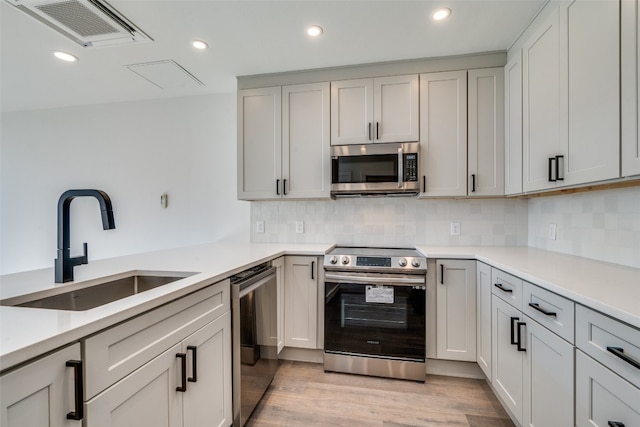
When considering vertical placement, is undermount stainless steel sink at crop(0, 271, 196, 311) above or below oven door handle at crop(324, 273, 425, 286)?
above

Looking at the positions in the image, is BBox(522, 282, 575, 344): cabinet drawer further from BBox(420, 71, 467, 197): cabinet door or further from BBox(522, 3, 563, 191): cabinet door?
BBox(420, 71, 467, 197): cabinet door

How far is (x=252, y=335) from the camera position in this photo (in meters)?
1.65

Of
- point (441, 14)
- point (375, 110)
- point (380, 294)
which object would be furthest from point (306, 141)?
point (380, 294)

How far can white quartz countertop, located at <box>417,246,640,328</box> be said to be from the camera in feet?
2.82

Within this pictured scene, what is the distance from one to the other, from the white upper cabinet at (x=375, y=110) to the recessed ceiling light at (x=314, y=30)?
1.67 feet

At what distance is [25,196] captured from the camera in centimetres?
329

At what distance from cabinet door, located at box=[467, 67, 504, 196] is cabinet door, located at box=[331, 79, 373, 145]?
80cm

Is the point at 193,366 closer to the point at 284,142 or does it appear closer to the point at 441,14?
the point at 284,142

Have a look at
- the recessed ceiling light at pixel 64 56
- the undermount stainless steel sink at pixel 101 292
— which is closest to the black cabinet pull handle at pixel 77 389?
the undermount stainless steel sink at pixel 101 292

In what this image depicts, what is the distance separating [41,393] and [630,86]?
2.11m

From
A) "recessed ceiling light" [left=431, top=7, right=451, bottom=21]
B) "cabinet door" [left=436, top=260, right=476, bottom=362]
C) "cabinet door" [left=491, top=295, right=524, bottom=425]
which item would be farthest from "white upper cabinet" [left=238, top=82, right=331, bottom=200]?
"cabinet door" [left=491, top=295, right=524, bottom=425]

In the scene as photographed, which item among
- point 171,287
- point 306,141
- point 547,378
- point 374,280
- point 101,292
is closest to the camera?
point 171,287

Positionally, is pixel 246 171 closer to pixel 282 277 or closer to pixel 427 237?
pixel 282 277

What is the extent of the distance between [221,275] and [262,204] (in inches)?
61.3
